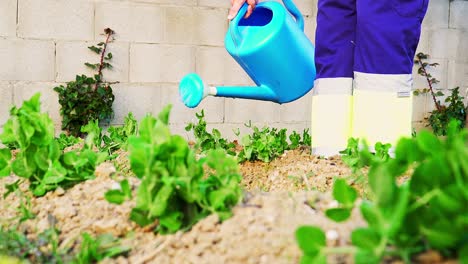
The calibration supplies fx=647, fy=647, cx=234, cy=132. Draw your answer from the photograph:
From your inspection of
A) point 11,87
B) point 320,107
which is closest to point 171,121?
point 11,87

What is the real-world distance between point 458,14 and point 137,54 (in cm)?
229

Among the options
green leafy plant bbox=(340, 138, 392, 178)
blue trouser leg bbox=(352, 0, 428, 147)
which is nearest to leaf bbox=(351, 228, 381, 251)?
green leafy plant bbox=(340, 138, 392, 178)

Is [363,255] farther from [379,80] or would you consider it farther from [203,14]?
[203,14]

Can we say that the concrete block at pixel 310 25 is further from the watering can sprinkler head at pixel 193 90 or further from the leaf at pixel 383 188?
the leaf at pixel 383 188

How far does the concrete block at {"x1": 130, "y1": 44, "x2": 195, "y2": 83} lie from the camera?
11.7 feet

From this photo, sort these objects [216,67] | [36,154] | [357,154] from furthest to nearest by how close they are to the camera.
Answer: [216,67], [357,154], [36,154]

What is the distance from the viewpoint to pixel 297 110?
4.00 metres

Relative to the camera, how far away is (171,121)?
3.66 meters

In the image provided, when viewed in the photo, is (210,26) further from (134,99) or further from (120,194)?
(120,194)

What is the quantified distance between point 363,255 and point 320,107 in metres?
1.65

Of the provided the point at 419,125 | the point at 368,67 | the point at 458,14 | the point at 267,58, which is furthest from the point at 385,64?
the point at 458,14

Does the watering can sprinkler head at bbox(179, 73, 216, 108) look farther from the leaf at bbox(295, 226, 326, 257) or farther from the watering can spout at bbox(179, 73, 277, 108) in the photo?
the leaf at bbox(295, 226, 326, 257)

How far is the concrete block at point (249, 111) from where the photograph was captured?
3824 mm

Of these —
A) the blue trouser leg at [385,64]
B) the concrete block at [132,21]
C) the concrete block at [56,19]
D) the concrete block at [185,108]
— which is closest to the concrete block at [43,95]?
the concrete block at [56,19]
